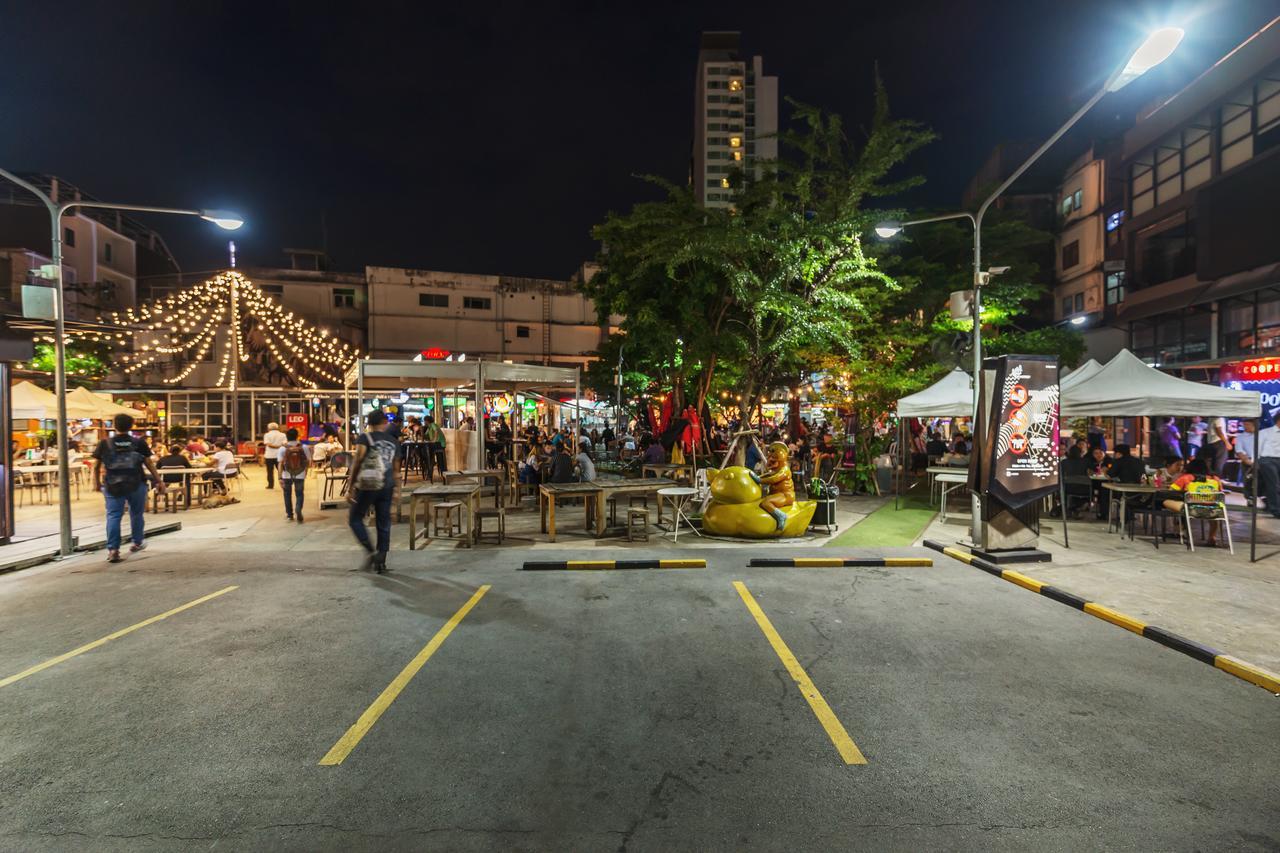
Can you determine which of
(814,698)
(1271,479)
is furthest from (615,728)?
(1271,479)

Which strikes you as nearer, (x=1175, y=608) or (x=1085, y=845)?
(x=1085, y=845)

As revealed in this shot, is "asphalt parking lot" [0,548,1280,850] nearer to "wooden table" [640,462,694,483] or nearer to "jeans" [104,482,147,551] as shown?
"jeans" [104,482,147,551]

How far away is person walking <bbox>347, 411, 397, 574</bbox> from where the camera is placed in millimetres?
7359

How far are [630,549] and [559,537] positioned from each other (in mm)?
1578

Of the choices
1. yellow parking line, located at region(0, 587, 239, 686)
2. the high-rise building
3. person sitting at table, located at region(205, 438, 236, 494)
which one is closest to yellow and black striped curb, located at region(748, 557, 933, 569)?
yellow parking line, located at region(0, 587, 239, 686)

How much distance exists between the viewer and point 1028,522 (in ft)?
27.8

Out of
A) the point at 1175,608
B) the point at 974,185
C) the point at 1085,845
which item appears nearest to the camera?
the point at 1085,845

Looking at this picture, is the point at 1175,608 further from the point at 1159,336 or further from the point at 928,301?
the point at 1159,336

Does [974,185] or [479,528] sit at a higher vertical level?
[974,185]

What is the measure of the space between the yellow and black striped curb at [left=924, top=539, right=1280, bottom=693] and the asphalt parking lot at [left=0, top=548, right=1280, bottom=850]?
0.53 ft

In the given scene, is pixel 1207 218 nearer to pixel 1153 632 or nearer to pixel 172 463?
pixel 1153 632

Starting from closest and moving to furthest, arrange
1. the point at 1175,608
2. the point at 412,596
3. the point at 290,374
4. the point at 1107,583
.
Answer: the point at 1175,608 < the point at 412,596 < the point at 1107,583 < the point at 290,374

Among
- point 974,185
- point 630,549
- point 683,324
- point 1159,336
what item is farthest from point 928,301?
point 974,185

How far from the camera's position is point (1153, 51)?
20.2 ft
